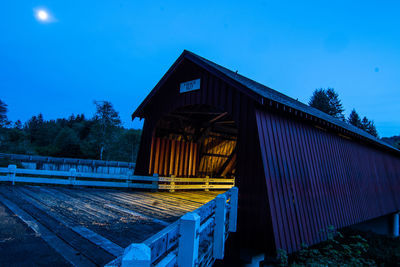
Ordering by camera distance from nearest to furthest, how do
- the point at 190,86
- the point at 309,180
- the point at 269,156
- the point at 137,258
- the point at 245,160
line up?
1. the point at 137,258
2. the point at 269,156
3. the point at 245,160
4. the point at 309,180
5. the point at 190,86

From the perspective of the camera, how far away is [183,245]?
2.17 metres

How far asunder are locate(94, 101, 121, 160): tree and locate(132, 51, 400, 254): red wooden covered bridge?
21.6 m

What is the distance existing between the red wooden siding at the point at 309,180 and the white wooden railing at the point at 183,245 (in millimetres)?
1918

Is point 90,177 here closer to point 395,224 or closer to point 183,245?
point 183,245

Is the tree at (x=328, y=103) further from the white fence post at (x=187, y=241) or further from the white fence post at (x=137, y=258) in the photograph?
the white fence post at (x=137, y=258)

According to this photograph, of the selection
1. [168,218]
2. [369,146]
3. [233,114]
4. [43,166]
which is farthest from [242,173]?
[43,166]

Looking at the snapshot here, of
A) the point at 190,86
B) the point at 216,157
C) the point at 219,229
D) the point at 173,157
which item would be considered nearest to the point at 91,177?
the point at 173,157

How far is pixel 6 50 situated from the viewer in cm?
13850

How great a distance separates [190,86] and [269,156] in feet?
13.6

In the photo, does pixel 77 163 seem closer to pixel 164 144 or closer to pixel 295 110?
pixel 164 144

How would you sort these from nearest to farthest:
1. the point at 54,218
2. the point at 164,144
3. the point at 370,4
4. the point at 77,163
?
the point at 54,218 < the point at 164,144 < the point at 77,163 < the point at 370,4

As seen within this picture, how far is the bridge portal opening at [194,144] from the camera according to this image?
431 inches

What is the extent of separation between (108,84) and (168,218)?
201 metres

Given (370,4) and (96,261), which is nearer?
(96,261)
